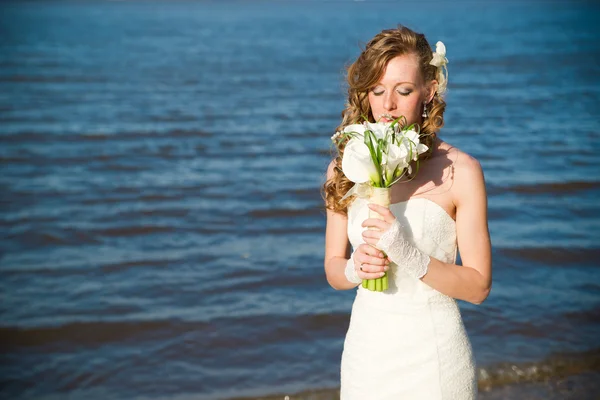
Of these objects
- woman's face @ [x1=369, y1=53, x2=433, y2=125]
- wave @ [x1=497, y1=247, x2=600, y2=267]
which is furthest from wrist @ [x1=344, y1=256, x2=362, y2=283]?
wave @ [x1=497, y1=247, x2=600, y2=267]

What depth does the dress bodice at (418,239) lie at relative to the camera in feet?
12.1

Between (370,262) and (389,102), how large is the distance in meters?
0.76

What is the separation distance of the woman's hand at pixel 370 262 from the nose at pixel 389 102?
0.66m

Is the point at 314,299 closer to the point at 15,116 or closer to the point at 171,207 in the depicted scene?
the point at 171,207

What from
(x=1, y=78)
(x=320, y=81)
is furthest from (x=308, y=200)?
(x=1, y=78)

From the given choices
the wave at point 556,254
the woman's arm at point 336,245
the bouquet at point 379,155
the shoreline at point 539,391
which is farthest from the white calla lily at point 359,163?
the wave at point 556,254

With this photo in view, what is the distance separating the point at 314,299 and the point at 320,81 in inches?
664

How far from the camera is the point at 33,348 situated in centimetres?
770

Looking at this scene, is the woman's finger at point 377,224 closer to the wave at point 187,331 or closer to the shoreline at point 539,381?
the shoreline at point 539,381

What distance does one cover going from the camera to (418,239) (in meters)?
3.67

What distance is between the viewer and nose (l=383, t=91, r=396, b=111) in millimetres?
A: 3711

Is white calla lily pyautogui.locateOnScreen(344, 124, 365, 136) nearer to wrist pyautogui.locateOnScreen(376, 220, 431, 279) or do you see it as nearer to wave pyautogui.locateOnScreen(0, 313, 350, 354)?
wrist pyautogui.locateOnScreen(376, 220, 431, 279)

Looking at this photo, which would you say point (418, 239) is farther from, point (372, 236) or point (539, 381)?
point (539, 381)

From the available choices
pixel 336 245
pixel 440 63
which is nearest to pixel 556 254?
pixel 336 245
